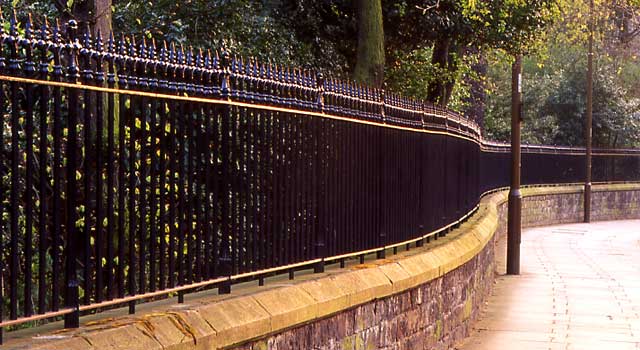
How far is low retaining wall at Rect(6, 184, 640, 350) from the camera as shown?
5.84 metres

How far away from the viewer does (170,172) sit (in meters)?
6.75

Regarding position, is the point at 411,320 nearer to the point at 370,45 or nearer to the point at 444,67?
the point at 370,45

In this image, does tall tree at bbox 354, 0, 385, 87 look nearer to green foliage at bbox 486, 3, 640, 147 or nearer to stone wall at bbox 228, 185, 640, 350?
stone wall at bbox 228, 185, 640, 350

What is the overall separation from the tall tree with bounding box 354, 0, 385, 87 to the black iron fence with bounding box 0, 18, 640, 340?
25.3ft

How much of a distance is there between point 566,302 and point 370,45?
4610 millimetres

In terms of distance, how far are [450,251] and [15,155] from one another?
768cm

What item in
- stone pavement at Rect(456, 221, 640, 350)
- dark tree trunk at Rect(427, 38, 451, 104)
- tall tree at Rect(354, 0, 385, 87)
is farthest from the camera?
dark tree trunk at Rect(427, 38, 451, 104)

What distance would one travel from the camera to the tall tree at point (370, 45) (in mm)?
19141

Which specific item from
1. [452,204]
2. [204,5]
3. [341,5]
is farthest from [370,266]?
[341,5]

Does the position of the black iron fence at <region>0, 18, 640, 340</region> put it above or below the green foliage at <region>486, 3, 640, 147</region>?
below

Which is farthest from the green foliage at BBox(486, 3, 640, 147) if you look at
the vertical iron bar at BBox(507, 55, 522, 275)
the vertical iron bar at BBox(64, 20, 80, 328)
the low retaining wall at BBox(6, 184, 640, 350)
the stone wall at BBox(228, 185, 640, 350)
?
the vertical iron bar at BBox(64, 20, 80, 328)

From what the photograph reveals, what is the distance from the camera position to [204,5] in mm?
18328

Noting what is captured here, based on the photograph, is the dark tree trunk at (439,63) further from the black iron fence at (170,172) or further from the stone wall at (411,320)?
the black iron fence at (170,172)

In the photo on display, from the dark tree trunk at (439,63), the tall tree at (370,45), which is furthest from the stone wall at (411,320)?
the dark tree trunk at (439,63)
